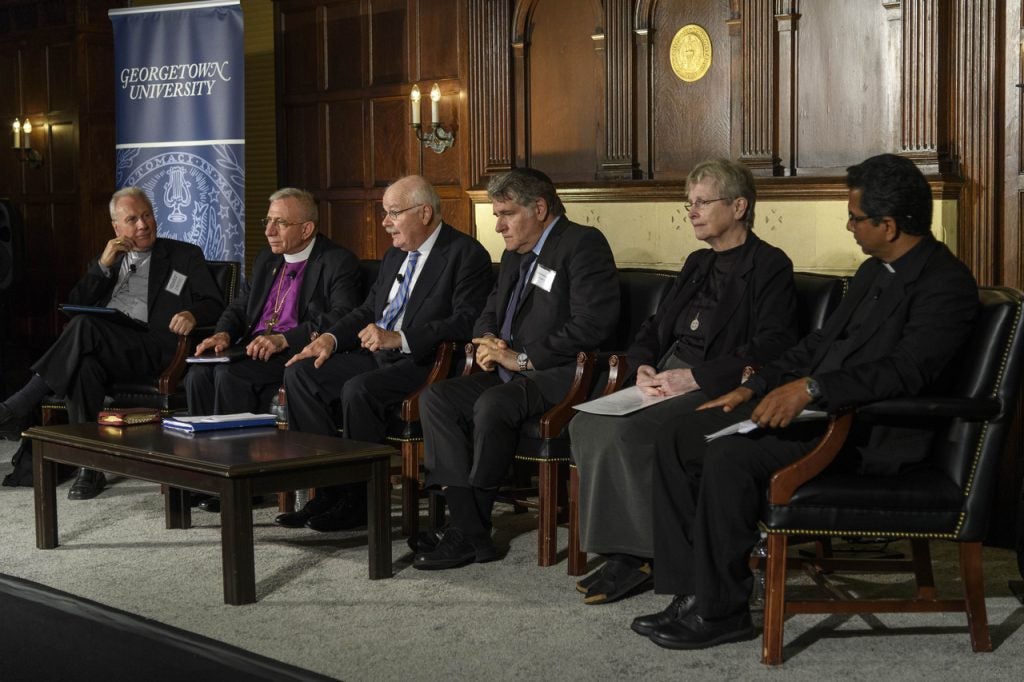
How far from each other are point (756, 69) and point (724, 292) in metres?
1.75

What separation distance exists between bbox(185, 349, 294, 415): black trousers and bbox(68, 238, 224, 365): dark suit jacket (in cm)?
56

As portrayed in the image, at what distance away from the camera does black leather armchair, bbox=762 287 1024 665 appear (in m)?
3.03

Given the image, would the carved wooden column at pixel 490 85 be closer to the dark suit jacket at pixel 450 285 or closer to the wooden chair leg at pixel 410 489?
the dark suit jacket at pixel 450 285

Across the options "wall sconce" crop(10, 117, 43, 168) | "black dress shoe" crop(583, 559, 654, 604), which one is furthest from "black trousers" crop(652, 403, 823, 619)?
"wall sconce" crop(10, 117, 43, 168)

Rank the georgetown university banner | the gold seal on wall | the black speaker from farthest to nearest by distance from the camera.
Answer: the black speaker < the georgetown university banner < the gold seal on wall

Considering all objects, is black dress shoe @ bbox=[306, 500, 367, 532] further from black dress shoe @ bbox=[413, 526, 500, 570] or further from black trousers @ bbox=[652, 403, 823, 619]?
black trousers @ bbox=[652, 403, 823, 619]

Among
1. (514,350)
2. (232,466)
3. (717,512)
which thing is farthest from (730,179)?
(232,466)

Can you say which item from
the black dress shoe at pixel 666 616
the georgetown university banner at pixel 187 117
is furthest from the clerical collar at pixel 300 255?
the black dress shoe at pixel 666 616

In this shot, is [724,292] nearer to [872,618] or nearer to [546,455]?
[546,455]

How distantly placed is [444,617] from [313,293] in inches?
79.2

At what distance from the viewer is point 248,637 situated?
331 cm

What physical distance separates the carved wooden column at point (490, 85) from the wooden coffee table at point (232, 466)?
2.41m

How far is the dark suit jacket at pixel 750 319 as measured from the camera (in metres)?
3.61

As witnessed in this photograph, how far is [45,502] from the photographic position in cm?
432
